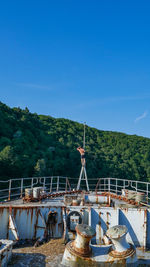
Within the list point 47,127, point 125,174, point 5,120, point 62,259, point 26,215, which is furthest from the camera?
point 47,127

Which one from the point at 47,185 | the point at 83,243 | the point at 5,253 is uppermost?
the point at 83,243

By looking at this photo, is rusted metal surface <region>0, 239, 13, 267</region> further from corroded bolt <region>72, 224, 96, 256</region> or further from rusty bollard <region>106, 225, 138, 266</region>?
rusty bollard <region>106, 225, 138, 266</region>

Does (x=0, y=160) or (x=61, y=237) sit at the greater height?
(x=0, y=160)

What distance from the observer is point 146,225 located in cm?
988

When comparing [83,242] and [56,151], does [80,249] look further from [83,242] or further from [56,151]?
[56,151]

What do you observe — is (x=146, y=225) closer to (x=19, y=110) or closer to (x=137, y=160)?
(x=19, y=110)

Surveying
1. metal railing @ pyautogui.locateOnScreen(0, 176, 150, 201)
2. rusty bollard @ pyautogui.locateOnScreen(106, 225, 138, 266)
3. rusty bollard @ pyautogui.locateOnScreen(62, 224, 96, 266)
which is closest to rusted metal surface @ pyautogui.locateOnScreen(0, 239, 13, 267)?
rusty bollard @ pyautogui.locateOnScreen(62, 224, 96, 266)

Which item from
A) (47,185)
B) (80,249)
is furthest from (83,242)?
(47,185)

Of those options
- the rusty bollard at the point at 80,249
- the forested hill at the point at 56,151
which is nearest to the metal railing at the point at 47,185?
the forested hill at the point at 56,151

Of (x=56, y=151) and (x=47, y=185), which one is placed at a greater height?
(x=56, y=151)

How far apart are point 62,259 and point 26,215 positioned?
276cm

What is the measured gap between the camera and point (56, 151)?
5088 centimetres

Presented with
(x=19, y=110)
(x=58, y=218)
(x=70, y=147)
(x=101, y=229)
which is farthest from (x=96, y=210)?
(x=19, y=110)

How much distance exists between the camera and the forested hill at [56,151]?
37.3 metres
